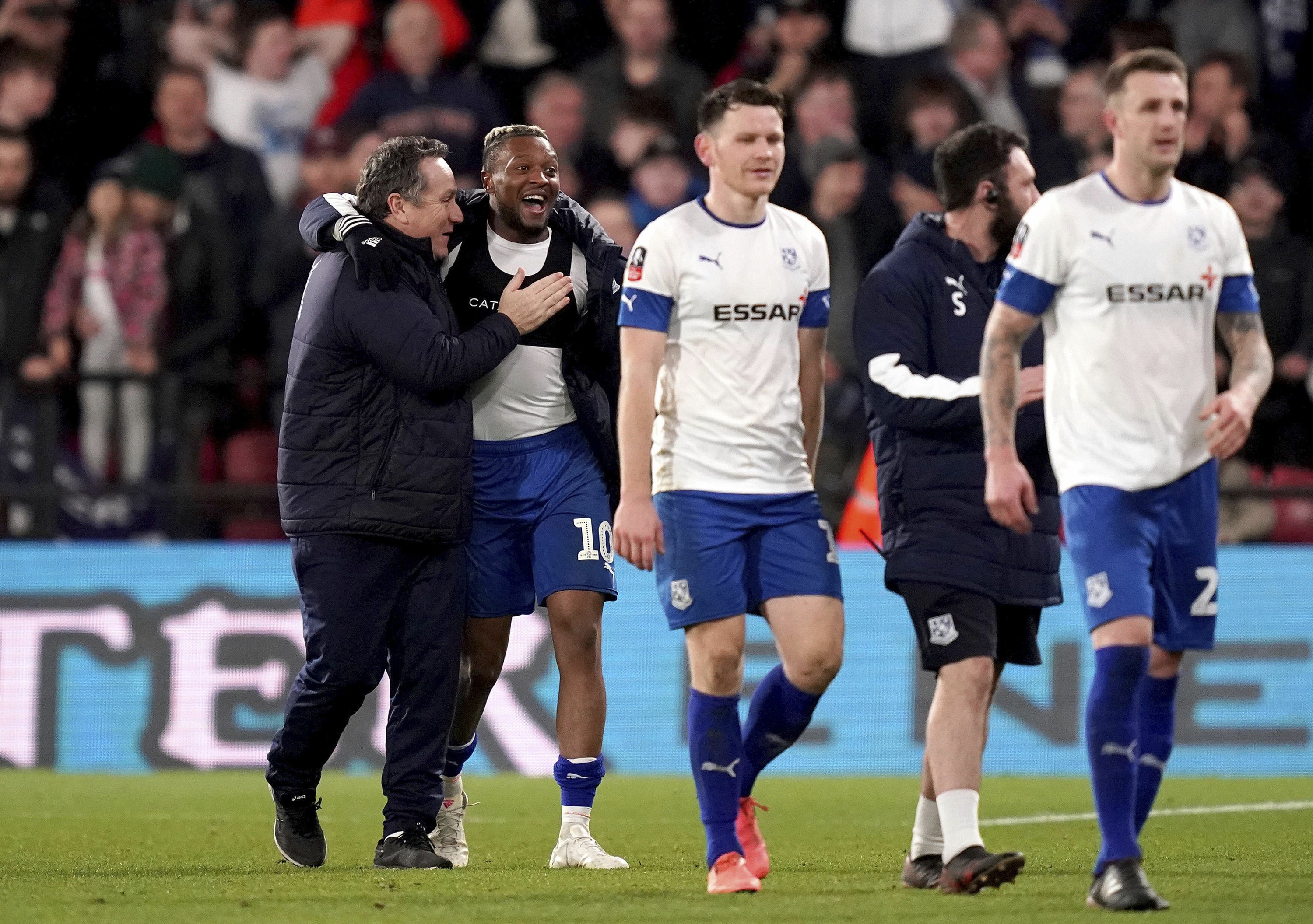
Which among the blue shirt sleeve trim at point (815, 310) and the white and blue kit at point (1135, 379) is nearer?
the white and blue kit at point (1135, 379)

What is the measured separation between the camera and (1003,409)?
554 cm

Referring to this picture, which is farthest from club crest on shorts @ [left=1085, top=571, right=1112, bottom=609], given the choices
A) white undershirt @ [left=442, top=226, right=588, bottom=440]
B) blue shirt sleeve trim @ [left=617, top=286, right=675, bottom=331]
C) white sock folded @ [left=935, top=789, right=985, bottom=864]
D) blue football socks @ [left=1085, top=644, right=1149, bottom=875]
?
white undershirt @ [left=442, top=226, right=588, bottom=440]

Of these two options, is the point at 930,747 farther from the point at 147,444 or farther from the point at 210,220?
the point at 210,220

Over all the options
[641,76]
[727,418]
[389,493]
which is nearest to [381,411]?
[389,493]

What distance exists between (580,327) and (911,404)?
1521 millimetres

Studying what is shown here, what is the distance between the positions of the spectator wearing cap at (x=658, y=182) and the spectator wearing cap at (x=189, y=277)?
8.22 feet

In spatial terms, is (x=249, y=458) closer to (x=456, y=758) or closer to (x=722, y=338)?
(x=456, y=758)

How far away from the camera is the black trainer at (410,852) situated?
6.62 m

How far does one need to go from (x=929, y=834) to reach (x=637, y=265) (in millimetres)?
1905

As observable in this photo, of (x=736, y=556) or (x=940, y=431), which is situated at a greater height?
(x=940, y=431)

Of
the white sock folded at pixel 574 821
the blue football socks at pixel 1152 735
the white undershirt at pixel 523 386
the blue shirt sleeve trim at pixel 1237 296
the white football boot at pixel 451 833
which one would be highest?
the blue shirt sleeve trim at pixel 1237 296

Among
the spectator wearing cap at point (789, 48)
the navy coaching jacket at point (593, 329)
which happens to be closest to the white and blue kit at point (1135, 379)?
the navy coaching jacket at point (593, 329)

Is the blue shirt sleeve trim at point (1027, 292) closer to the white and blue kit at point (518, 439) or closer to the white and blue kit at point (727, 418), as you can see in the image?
the white and blue kit at point (727, 418)

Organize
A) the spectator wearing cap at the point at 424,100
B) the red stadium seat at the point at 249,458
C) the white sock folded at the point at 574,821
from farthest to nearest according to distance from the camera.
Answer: the spectator wearing cap at the point at 424,100
the red stadium seat at the point at 249,458
the white sock folded at the point at 574,821
